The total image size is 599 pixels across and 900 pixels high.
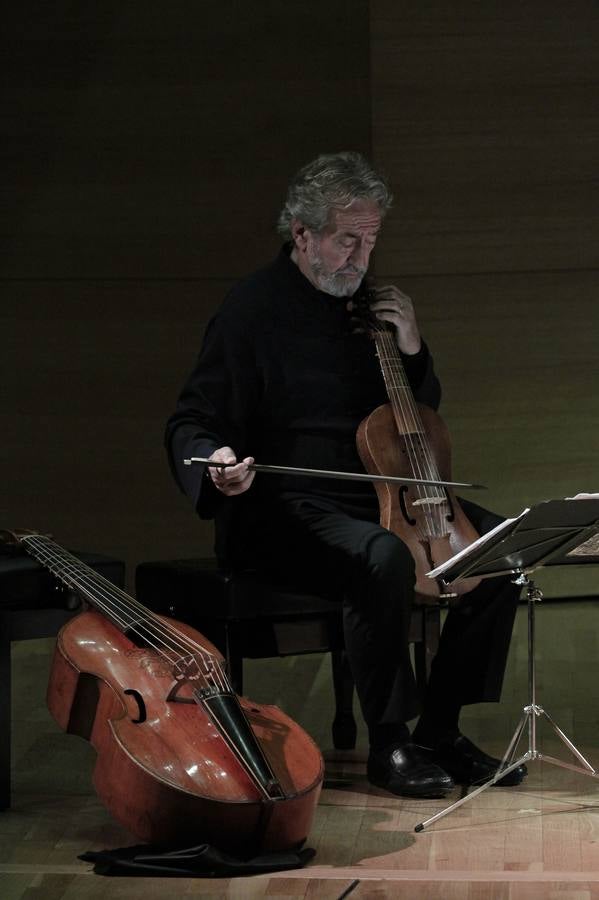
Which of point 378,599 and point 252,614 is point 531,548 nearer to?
point 378,599

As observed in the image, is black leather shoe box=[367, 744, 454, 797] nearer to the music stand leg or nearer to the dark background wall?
the music stand leg

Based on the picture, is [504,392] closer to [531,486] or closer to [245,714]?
[531,486]

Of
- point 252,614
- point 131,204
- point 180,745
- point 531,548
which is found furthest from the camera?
point 131,204

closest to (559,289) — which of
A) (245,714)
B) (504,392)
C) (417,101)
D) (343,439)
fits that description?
(504,392)

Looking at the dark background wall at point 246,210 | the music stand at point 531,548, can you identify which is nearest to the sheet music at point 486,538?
the music stand at point 531,548

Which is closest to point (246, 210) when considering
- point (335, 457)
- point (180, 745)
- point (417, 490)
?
point (335, 457)

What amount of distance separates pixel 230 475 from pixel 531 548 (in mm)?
589

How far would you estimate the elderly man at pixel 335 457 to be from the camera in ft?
9.83

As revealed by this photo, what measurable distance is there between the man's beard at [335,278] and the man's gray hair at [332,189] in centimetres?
7

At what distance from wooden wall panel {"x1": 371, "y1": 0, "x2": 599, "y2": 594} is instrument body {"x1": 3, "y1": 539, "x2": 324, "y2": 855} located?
2.73 m

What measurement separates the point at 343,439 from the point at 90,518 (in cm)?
216

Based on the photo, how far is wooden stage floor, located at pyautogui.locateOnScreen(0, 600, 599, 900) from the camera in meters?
2.43

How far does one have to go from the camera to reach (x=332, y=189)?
3.28m

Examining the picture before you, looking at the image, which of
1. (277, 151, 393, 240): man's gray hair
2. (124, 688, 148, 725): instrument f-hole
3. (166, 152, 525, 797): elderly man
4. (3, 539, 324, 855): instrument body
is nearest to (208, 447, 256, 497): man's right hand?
(166, 152, 525, 797): elderly man
